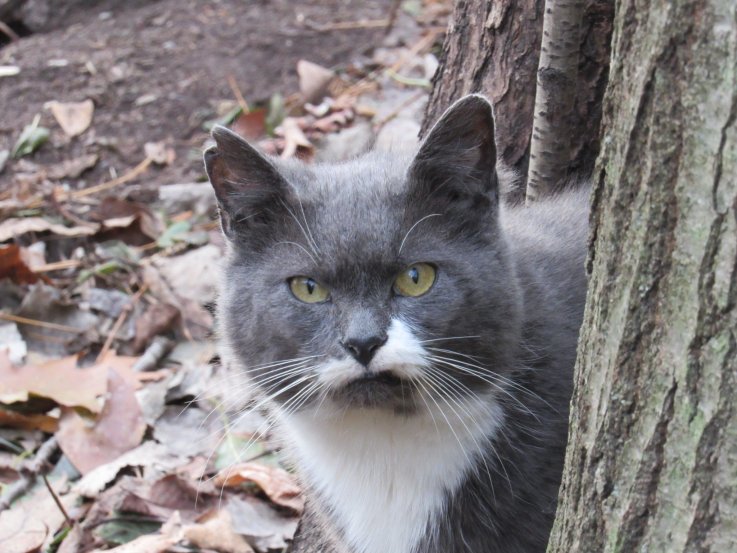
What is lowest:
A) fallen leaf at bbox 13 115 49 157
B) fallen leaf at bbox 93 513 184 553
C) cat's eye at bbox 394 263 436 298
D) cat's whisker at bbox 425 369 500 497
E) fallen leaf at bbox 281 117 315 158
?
fallen leaf at bbox 93 513 184 553

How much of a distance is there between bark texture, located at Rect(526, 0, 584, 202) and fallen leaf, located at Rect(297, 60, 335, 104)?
2.67m

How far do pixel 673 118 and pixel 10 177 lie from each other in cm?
444

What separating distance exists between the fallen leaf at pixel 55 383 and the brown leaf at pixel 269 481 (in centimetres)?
61

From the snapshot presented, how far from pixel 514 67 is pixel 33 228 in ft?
8.55

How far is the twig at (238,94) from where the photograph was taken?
5.46 metres

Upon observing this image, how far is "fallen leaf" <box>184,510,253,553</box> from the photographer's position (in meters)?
2.97

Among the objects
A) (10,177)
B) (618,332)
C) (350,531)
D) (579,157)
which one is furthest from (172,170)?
(618,332)

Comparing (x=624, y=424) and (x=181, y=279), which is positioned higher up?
(x=624, y=424)

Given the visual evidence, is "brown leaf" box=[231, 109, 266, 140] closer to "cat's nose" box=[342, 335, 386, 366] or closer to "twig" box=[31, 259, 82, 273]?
"twig" box=[31, 259, 82, 273]

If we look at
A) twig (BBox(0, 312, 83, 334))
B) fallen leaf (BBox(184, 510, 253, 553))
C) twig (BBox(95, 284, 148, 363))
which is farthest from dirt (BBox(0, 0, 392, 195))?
fallen leaf (BBox(184, 510, 253, 553))

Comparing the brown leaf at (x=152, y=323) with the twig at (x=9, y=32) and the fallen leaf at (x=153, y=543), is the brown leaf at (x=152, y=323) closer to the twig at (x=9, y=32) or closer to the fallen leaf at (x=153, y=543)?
the fallen leaf at (x=153, y=543)

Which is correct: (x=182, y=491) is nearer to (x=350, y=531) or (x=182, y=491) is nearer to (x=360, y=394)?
(x=350, y=531)

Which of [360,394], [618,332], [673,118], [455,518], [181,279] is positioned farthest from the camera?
→ [181,279]

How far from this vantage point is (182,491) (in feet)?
10.7
